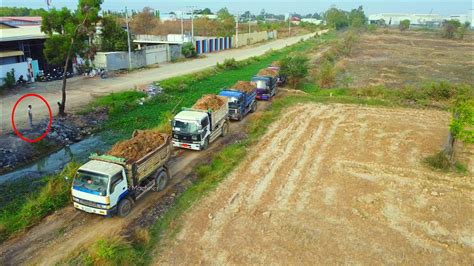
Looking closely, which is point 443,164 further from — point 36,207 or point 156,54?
point 156,54

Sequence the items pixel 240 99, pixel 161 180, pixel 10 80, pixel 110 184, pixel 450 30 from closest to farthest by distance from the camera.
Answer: pixel 110 184 < pixel 161 180 < pixel 240 99 < pixel 10 80 < pixel 450 30

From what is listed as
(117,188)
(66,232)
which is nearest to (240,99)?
(117,188)

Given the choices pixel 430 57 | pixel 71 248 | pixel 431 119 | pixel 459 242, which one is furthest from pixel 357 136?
pixel 430 57

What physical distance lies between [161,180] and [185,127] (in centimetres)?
402

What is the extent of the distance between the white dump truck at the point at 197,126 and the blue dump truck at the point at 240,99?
3026 millimetres

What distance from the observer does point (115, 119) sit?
2375 centimetres

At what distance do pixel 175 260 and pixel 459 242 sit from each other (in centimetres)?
897

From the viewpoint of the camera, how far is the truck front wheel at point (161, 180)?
562 inches

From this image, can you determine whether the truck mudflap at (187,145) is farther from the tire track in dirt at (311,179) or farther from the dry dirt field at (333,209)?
the tire track in dirt at (311,179)

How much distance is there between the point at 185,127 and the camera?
17969 millimetres

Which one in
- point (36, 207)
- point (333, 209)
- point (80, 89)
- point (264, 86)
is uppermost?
point (264, 86)

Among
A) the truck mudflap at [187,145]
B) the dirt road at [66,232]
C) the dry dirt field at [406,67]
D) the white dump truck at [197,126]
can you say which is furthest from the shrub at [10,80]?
the dry dirt field at [406,67]

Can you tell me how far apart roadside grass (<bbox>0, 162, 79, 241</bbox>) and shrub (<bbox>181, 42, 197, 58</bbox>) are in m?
37.8

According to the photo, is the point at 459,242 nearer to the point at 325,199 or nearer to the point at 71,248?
the point at 325,199
